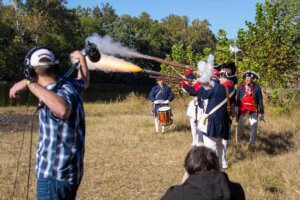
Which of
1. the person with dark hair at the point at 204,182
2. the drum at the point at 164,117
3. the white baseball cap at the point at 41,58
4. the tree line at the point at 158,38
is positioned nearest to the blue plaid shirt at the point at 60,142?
the white baseball cap at the point at 41,58

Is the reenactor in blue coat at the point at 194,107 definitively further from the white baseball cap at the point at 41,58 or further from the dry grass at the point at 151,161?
the white baseball cap at the point at 41,58

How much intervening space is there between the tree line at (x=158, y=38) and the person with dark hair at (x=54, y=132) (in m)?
13.7

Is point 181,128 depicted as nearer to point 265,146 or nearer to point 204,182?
point 265,146

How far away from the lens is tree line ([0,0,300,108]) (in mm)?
18031

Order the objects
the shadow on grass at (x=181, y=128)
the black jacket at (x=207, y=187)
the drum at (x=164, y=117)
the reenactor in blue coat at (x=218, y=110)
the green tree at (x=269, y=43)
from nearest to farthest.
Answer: the black jacket at (x=207, y=187)
the reenactor in blue coat at (x=218, y=110)
the drum at (x=164, y=117)
the shadow on grass at (x=181, y=128)
the green tree at (x=269, y=43)

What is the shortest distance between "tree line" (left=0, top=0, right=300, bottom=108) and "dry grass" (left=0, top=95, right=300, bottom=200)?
3.21 m

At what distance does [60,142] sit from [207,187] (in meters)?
1.24

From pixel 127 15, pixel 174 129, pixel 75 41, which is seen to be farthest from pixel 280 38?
pixel 127 15

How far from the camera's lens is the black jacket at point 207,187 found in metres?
3.44

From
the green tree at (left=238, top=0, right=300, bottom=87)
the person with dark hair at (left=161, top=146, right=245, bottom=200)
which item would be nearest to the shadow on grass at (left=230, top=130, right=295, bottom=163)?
the green tree at (left=238, top=0, right=300, bottom=87)

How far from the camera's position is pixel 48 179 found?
362 centimetres

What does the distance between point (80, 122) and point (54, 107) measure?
1.46 ft

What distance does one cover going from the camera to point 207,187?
3.45 metres

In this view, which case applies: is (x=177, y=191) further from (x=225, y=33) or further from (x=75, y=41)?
(x=75, y=41)
